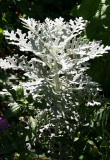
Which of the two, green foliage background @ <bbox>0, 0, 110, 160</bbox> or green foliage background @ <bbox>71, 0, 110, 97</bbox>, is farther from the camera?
green foliage background @ <bbox>71, 0, 110, 97</bbox>

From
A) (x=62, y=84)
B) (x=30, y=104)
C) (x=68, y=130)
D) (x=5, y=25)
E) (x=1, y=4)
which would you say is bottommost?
(x=68, y=130)

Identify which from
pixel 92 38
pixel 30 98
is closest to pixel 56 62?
pixel 30 98

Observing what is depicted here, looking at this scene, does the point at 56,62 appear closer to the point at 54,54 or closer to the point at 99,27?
the point at 54,54

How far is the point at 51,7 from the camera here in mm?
2742

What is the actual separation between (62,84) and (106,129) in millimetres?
393

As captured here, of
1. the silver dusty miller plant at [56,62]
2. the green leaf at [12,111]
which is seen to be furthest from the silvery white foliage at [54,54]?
the green leaf at [12,111]

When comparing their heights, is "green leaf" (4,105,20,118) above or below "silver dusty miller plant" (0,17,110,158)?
below

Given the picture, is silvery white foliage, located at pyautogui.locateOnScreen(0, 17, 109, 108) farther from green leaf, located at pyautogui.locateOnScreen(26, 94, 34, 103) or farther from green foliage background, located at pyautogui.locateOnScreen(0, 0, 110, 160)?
green foliage background, located at pyautogui.locateOnScreen(0, 0, 110, 160)

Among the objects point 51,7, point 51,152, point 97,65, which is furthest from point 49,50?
point 51,7

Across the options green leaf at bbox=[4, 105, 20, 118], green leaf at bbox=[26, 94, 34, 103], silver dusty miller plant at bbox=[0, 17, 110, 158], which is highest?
silver dusty miller plant at bbox=[0, 17, 110, 158]

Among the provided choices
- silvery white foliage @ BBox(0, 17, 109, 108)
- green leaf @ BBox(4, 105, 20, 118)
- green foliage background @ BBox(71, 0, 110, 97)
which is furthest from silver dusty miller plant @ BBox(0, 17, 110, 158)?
green foliage background @ BBox(71, 0, 110, 97)

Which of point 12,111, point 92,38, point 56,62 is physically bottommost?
point 12,111

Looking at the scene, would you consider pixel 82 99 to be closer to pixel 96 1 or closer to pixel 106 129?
pixel 106 129

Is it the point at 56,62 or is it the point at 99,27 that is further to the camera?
the point at 99,27
